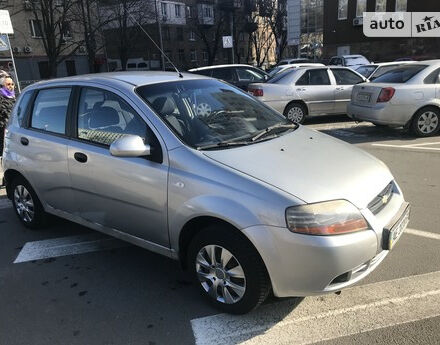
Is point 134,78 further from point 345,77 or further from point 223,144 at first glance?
point 345,77

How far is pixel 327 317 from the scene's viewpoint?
3049mm

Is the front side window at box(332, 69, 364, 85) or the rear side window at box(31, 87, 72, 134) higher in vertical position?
the rear side window at box(31, 87, 72, 134)

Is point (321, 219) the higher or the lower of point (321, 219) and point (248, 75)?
the lower

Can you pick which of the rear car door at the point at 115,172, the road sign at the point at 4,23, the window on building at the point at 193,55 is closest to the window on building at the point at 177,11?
the window on building at the point at 193,55

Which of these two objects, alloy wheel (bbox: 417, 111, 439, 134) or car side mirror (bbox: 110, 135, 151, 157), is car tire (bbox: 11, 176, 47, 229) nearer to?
car side mirror (bbox: 110, 135, 151, 157)

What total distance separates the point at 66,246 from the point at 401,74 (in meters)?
7.66

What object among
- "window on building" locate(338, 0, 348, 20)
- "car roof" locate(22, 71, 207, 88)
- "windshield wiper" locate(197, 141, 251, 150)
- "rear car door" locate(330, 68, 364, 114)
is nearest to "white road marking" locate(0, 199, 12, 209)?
"car roof" locate(22, 71, 207, 88)

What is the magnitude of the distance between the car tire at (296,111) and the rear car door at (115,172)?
302 inches

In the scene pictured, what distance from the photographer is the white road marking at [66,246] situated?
4.30 metres

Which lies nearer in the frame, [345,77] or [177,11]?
[345,77]

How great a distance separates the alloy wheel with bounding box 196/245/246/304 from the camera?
9.76 ft

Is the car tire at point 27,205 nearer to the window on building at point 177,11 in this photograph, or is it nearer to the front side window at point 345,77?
the front side window at point 345,77

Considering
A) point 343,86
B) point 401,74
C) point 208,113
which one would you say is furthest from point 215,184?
point 343,86

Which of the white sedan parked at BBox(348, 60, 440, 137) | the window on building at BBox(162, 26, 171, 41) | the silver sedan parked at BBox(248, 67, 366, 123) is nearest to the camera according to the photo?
the white sedan parked at BBox(348, 60, 440, 137)
